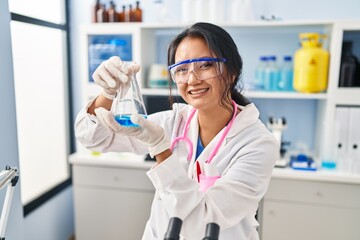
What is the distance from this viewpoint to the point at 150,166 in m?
2.12

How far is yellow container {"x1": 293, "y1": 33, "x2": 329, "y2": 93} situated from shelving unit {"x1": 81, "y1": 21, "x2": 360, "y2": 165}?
48mm

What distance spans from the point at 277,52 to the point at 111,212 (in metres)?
1.62

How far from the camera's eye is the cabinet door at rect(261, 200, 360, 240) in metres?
1.95

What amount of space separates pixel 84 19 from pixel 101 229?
1619 mm

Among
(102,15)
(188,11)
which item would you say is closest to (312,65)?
(188,11)

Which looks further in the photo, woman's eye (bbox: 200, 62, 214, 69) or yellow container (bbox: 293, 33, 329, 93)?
yellow container (bbox: 293, 33, 329, 93)

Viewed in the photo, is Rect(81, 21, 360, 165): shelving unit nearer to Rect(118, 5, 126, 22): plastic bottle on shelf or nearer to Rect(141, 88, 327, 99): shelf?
Rect(141, 88, 327, 99): shelf

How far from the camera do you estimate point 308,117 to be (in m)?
2.41

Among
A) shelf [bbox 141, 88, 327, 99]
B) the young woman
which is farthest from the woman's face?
shelf [bbox 141, 88, 327, 99]

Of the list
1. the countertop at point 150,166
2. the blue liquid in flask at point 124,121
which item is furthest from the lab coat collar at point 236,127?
the countertop at point 150,166

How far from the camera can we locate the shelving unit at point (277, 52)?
2.01 metres

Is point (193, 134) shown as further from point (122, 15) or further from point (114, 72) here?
point (122, 15)

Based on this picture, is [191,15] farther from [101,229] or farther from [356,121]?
[101,229]

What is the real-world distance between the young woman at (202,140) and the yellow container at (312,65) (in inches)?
38.7
